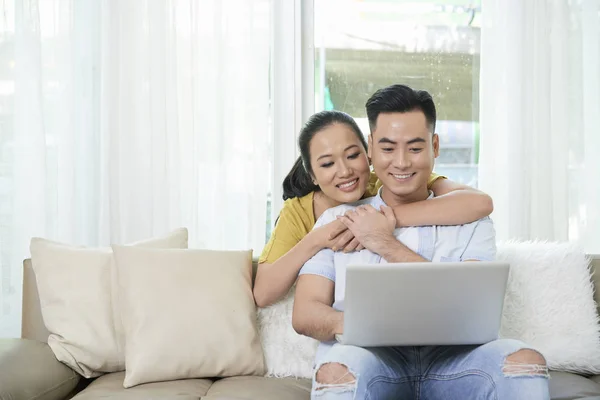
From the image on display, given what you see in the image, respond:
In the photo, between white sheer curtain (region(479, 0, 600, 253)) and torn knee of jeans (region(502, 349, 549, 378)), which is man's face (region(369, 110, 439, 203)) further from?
white sheer curtain (region(479, 0, 600, 253))

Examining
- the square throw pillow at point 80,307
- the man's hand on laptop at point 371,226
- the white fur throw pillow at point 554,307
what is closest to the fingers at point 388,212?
the man's hand on laptop at point 371,226

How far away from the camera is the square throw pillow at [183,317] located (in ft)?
7.29

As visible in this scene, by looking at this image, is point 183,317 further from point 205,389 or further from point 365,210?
point 365,210

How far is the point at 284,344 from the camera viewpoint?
235 centimetres

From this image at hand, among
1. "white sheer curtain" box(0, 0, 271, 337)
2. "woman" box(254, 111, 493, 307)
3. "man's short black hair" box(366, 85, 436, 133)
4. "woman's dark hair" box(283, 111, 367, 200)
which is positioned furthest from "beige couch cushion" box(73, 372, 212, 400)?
"white sheer curtain" box(0, 0, 271, 337)

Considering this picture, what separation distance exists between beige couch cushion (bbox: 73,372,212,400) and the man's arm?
350mm

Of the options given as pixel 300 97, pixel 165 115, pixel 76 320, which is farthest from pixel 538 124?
pixel 76 320

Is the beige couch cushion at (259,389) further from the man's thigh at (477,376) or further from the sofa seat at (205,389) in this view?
the man's thigh at (477,376)

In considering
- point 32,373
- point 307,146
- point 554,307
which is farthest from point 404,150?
point 32,373

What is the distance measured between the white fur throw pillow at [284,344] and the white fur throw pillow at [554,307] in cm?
60

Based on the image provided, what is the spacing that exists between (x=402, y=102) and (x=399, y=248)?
40cm

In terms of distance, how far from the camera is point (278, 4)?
358 centimetres

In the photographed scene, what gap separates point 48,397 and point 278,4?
2131 millimetres

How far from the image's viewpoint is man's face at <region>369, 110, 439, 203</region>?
2.12 metres
